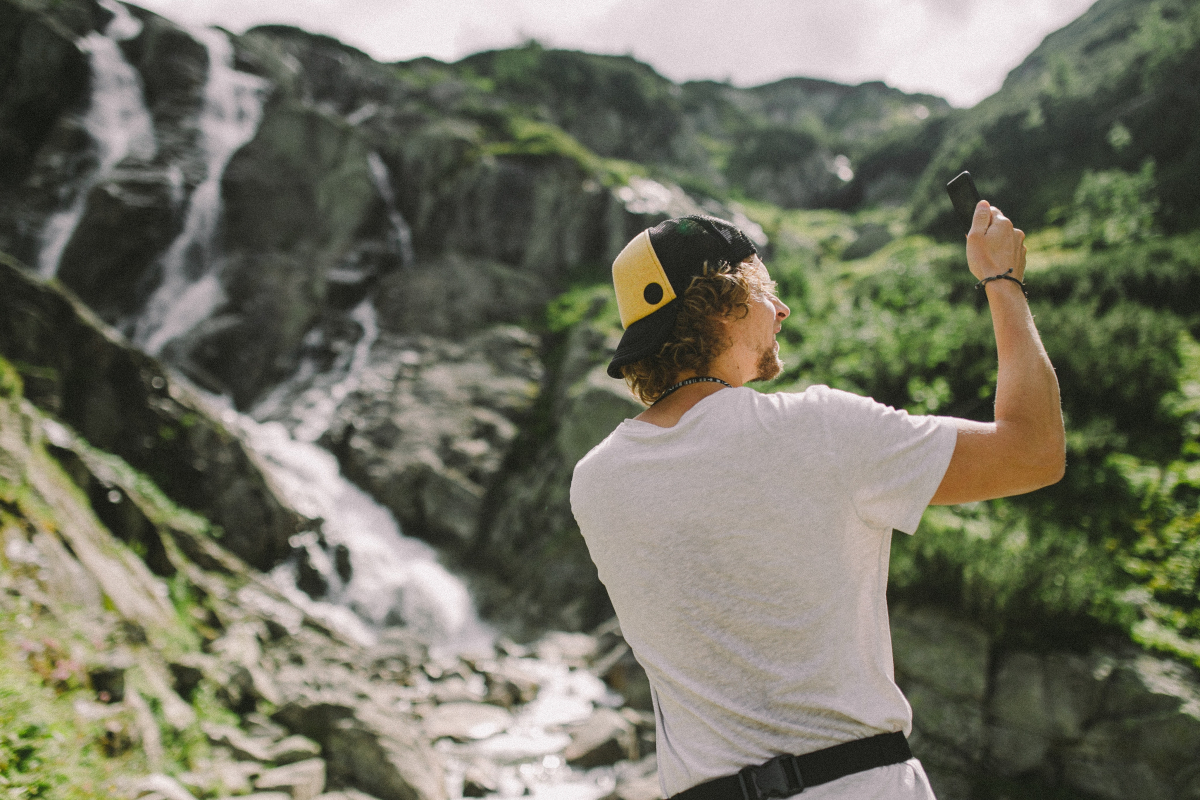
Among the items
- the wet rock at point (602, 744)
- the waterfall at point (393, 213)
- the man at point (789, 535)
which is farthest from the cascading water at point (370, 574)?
the man at point (789, 535)

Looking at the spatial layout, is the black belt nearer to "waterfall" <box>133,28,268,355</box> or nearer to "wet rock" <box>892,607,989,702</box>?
"wet rock" <box>892,607,989,702</box>

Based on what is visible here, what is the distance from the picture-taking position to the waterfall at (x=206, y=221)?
21.3 meters

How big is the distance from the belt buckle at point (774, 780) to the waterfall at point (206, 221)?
23147 millimetres

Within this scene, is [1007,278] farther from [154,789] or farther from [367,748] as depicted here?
[367,748]

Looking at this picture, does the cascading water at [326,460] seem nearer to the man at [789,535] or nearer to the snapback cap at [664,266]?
the man at [789,535]

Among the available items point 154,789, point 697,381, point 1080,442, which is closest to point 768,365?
point 697,381

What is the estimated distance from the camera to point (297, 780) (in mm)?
5746

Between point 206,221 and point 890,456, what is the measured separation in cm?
2692

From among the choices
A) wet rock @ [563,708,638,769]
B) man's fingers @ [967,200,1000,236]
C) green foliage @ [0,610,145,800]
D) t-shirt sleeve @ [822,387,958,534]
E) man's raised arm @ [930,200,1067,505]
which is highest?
man's fingers @ [967,200,1000,236]

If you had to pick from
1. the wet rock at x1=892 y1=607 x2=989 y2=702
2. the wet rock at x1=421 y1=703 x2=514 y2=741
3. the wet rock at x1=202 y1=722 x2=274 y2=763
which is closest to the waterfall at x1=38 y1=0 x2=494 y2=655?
the wet rock at x1=421 y1=703 x2=514 y2=741

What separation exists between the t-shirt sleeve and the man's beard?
39 centimetres

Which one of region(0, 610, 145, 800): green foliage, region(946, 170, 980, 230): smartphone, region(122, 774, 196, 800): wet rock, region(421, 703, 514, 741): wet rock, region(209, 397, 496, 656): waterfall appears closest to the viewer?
region(946, 170, 980, 230): smartphone

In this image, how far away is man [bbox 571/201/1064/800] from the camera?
4.42 ft

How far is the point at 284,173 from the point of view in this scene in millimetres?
24922
